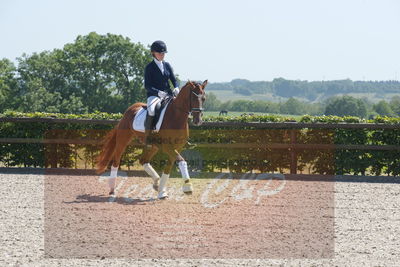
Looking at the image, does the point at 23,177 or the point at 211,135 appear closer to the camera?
the point at 23,177

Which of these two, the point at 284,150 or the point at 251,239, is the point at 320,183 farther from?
the point at 251,239

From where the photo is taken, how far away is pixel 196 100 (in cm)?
1041

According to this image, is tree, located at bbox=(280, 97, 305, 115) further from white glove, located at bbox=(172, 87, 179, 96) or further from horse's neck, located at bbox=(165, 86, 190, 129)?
horse's neck, located at bbox=(165, 86, 190, 129)

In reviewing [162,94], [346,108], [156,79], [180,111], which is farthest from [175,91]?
[346,108]

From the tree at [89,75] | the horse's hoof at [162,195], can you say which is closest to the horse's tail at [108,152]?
the horse's hoof at [162,195]

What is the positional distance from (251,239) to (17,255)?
3.25 m

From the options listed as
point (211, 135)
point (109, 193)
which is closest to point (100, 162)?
point (109, 193)

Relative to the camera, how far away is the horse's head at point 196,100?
33.8ft

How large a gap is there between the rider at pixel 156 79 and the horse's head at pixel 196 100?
32.1 inches

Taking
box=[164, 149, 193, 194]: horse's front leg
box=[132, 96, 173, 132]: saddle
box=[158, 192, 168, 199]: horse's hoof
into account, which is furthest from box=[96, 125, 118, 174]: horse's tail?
box=[164, 149, 193, 194]: horse's front leg

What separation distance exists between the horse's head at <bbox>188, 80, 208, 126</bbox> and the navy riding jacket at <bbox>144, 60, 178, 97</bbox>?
32.1 inches

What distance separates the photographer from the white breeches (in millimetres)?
11141

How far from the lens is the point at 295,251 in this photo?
7.21 metres

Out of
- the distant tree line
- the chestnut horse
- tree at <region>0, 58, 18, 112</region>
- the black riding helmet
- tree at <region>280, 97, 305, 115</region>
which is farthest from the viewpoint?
tree at <region>280, 97, 305, 115</region>
